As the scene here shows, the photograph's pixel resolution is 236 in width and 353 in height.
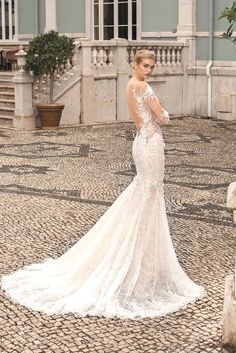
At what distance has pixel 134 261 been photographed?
5012mm

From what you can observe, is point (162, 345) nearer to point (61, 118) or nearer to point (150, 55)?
point (150, 55)

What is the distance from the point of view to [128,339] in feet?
14.1

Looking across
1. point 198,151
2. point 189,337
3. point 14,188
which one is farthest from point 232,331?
point 198,151

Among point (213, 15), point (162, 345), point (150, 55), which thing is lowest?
point (162, 345)

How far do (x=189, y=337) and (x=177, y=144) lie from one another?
8.89 metres

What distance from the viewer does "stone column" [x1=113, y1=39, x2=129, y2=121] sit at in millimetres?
16312

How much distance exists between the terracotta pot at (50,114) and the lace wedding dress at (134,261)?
9.80 m

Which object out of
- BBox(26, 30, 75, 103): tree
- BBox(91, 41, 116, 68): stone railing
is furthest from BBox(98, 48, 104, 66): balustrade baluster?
BBox(26, 30, 75, 103): tree

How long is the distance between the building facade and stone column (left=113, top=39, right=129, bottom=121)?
0.03 metres

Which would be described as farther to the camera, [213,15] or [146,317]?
[213,15]

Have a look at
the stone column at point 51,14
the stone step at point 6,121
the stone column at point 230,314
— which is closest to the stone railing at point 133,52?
the stone step at point 6,121

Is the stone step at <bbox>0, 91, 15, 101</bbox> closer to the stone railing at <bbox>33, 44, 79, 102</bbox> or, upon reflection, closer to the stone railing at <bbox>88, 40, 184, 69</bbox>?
the stone railing at <bbox>33, 44, 79, 102</bbox>

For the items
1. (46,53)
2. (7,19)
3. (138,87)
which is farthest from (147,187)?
(7,19)

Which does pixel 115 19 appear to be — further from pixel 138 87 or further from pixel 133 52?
pixel 138 87
